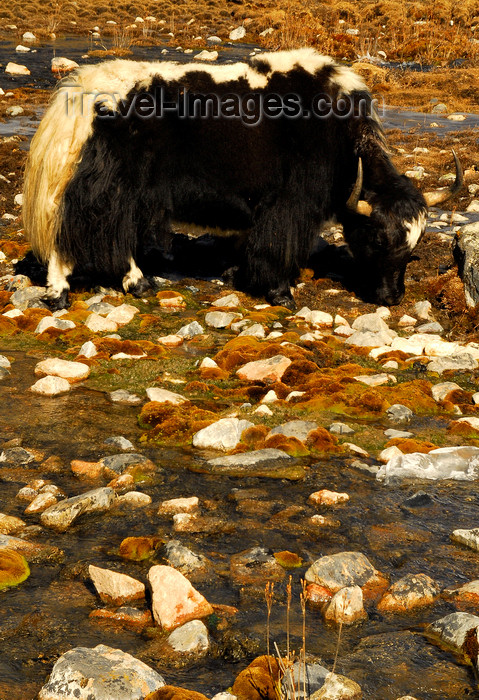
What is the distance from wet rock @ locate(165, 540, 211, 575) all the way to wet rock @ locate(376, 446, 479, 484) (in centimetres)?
116

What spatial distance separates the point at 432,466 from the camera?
155 inches

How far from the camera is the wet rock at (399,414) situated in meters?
4.65

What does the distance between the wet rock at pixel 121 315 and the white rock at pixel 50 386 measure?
1.39m

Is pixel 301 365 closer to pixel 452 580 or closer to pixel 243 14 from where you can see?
pixel 452 580

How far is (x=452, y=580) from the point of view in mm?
3035

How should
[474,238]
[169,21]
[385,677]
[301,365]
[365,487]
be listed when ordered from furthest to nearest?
[169,21]
[474,238]
[301,365]
[365,487]
[385,677]

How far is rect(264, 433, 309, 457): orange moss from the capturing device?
4125 mm

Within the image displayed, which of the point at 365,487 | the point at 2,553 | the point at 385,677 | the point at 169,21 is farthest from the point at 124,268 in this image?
the point at 169,21

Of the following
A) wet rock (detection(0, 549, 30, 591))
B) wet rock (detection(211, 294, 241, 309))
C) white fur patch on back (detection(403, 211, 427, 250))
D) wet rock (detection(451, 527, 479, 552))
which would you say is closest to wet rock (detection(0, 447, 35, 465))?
wet rock (detection(0, 549, 30, 591))

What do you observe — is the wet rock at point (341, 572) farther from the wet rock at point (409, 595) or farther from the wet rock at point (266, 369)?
the wet rock at point (266, 369)

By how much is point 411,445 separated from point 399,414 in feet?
1.71

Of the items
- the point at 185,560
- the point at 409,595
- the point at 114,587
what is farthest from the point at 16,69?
the point at 409,595

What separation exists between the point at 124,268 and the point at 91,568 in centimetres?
422

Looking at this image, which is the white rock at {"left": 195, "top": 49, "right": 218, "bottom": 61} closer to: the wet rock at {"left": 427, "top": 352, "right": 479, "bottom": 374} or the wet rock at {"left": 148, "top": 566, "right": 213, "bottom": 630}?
the wet rock at {"left": 427, "top": 352, "right": 479, "bottom": 374}
